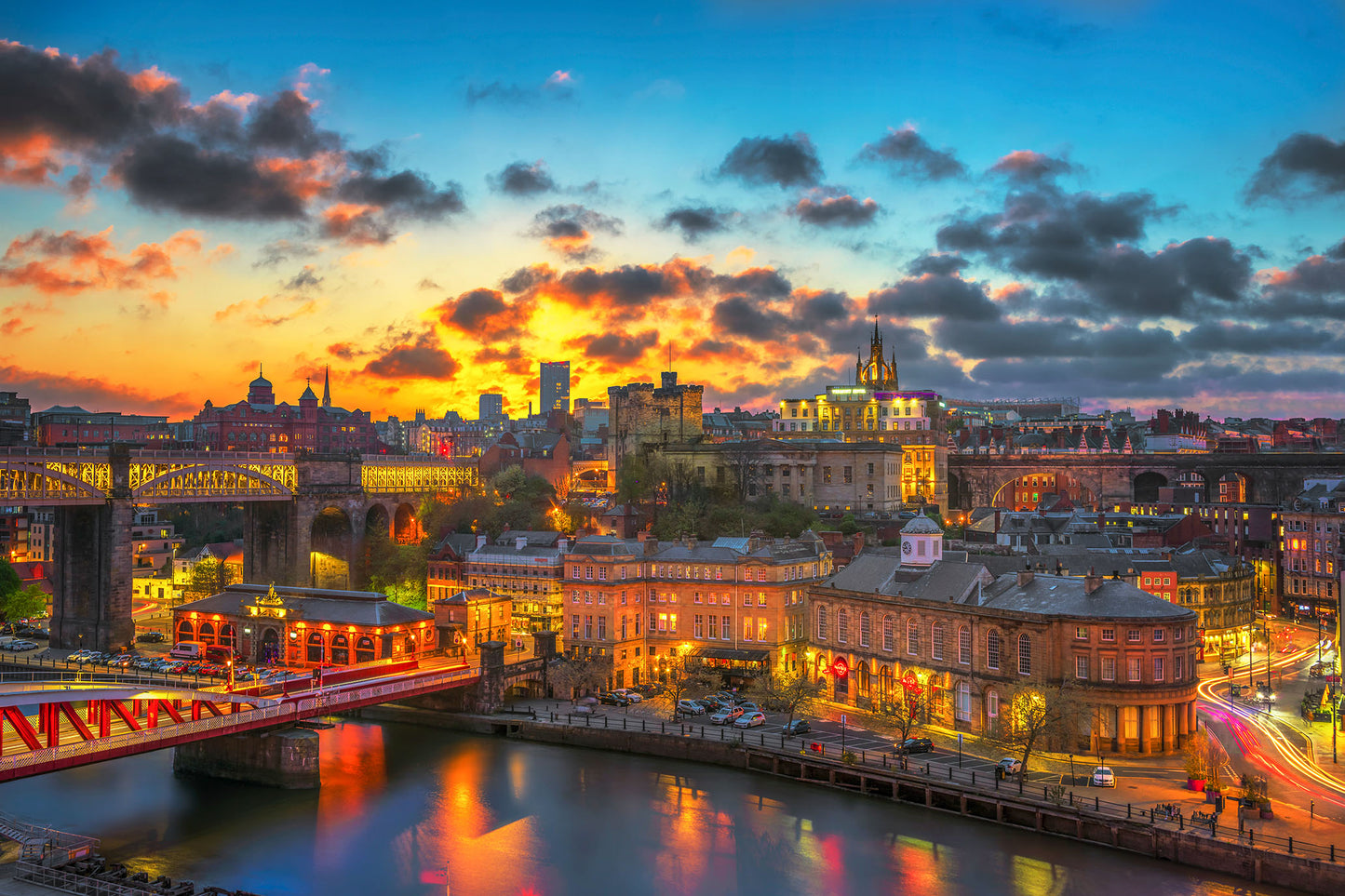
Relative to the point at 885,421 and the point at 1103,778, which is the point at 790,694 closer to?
the point at 1103,778

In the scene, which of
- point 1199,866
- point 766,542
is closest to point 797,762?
point 1199,866

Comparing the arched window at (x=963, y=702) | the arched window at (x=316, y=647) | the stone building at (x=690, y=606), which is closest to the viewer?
the arched window at (x=963, y=702)

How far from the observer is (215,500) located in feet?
275

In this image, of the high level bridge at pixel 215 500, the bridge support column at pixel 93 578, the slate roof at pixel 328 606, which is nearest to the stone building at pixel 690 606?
the slate roof at pixel 328 606

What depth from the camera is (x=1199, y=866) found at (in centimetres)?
3547

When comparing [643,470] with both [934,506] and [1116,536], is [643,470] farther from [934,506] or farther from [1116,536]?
[1116,536]

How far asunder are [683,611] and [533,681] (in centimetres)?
904

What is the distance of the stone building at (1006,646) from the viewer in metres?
44.9

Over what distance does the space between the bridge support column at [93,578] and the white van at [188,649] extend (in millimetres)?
6195

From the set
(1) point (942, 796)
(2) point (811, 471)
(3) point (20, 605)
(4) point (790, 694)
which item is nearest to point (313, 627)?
(4) point (790, 694)

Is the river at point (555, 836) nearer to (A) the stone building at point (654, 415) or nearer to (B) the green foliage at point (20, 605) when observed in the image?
(B) the green foliage at point (20, 605)

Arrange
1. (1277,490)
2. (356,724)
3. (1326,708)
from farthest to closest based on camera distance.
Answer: (1277,490)
(356,724)
(1326,708)

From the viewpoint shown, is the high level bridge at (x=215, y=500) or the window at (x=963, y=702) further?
the high level bridge at (x=215, y=500)

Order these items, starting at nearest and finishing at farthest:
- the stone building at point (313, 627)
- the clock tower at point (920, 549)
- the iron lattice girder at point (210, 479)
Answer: the clock tower at point (920, 549), the stone building at point (313, 627), the iron lattice girder at point (210, 479)
